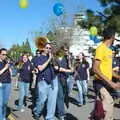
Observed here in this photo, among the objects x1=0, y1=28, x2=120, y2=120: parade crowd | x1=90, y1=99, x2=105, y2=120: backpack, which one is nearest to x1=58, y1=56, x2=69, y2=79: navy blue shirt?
x1=0, y1=28, x2=120, y2=120: parade crowd

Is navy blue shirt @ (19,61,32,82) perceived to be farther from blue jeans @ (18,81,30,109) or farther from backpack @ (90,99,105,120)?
backpack @ (90,99,105,120)

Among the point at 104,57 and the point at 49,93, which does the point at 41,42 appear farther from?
the point at 104,57

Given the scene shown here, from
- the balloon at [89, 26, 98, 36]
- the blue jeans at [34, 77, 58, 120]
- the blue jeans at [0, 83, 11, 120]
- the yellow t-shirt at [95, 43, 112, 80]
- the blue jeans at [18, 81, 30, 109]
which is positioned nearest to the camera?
the yellow t-shirt at [95, 43, 112, 80]

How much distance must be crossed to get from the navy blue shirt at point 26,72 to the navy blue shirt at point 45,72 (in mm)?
2613

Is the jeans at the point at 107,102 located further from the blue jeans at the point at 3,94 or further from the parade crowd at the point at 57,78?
the blue jeans at the point at 3,94

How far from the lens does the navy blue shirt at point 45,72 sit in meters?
11.3

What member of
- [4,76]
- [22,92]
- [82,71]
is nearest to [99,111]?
[4,76]

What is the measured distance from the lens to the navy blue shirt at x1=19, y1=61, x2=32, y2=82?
1405 centimetres

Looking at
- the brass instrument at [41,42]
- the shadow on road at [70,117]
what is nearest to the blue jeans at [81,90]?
the shadow on road at [70,117]

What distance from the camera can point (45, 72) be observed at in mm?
11469

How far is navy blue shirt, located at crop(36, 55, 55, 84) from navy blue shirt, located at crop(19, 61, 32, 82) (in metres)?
2.61

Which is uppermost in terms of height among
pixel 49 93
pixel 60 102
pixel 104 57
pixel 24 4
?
pixel 24 4

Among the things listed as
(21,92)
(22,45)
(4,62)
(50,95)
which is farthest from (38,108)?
(22,45)

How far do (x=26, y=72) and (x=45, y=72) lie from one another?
2.88 metres
